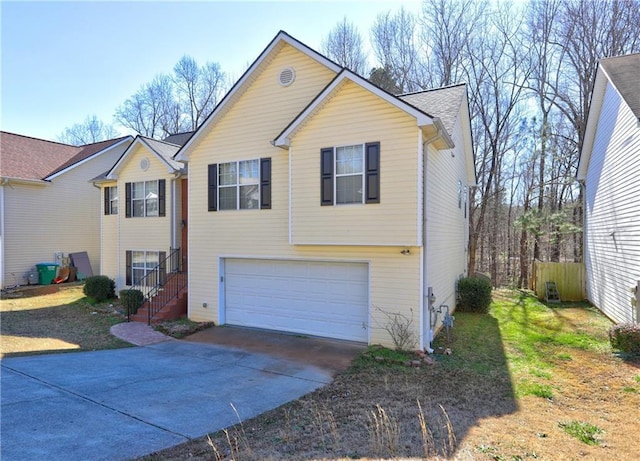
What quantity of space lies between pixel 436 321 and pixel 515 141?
63.2ft

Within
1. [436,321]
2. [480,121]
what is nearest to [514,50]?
[480,121]

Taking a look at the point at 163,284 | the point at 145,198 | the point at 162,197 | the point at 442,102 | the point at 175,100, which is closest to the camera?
the point at 442,102

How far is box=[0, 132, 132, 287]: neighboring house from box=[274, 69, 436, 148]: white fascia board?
1339 cm

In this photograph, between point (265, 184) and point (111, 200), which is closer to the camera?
point (265, 184)

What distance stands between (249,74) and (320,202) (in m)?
4.64

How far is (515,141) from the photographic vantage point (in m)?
25.0

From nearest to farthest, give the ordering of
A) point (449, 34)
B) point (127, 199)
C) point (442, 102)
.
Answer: point (442, 102) < point (127, 199) < point (449, 34)

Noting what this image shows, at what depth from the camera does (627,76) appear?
1170 centimetres

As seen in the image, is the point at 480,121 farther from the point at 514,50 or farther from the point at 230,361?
the point at 230,361

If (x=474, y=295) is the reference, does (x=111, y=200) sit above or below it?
above

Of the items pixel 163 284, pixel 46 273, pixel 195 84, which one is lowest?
pixel 46 273

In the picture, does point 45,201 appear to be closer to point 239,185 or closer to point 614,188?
point 239,185

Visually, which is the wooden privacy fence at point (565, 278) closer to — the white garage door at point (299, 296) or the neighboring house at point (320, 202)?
the neighboring house at point (320, 202)

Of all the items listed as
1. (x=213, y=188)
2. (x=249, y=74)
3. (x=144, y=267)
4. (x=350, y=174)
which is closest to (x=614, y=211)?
(x=350, y=174)
